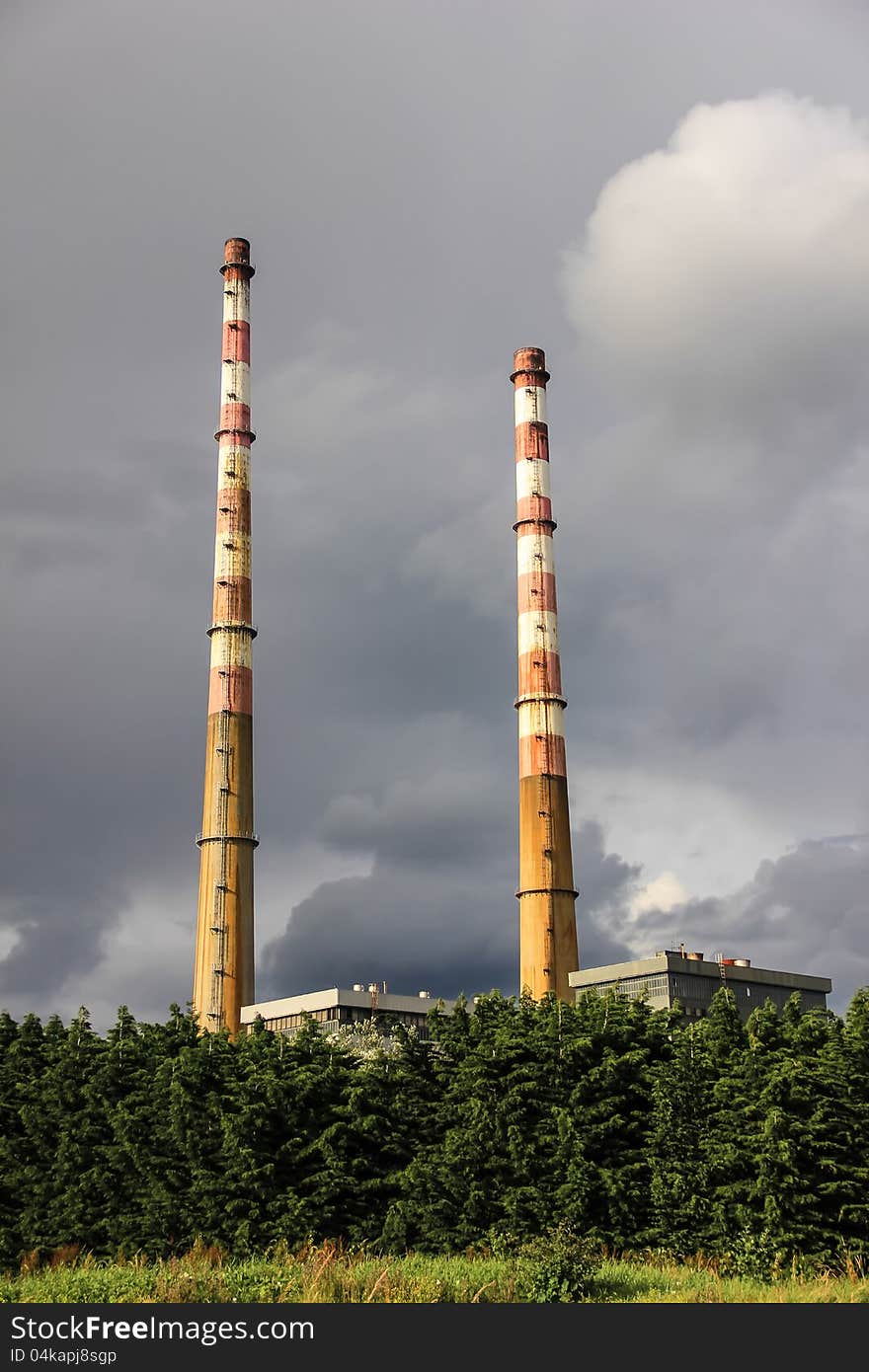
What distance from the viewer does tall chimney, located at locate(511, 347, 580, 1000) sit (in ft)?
183

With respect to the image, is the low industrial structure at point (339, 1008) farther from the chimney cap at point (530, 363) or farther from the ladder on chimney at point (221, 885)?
the chimney cap at point (530, 363)

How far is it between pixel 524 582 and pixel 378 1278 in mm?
41061

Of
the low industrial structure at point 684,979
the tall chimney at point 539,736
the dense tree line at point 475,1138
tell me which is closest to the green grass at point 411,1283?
the dense tree line at point 475,1138

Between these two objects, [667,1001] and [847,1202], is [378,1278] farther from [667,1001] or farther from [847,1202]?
[667,1001]

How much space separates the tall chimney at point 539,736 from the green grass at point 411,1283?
27.8 metres

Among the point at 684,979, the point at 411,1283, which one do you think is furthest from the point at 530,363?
the point at 411,1283

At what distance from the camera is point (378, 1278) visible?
22125 millimetres

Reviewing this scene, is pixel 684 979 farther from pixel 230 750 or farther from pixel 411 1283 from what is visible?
pixel 411 1283

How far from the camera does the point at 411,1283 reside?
22.0 metres

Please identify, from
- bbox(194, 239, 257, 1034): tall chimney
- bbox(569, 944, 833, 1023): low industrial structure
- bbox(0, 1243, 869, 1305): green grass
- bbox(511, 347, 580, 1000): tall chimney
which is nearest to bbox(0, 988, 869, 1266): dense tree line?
bbox(0, 1243, 869, 1305): green grass

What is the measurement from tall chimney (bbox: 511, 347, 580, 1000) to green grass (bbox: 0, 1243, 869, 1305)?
27818 mm

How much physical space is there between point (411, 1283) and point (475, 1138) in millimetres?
8791

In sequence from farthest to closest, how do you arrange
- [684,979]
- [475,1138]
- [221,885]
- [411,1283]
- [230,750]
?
[684,979] → [230,750] → [221,885] → [475,1138] → [411,1283]

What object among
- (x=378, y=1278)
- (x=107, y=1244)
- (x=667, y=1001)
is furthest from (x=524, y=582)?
(x=378, y=1278)
